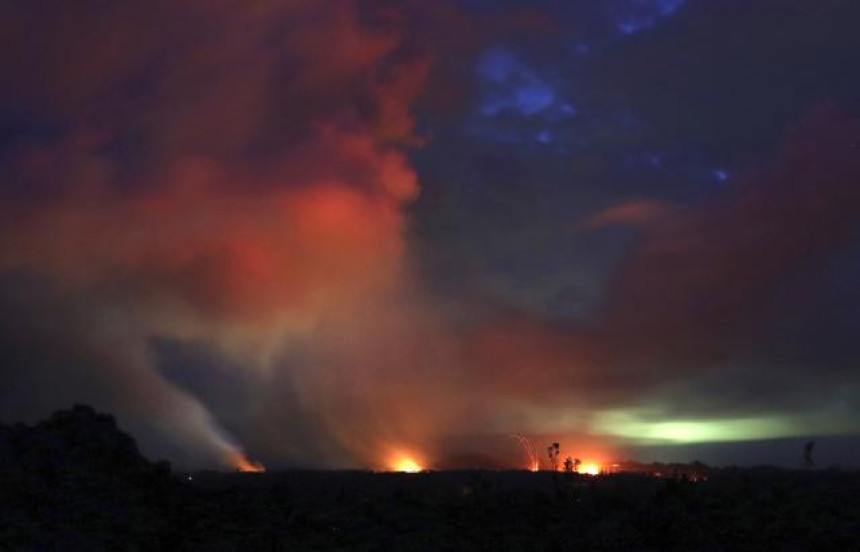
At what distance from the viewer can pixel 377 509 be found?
24031 millimetres

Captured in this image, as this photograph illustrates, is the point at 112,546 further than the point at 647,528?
No

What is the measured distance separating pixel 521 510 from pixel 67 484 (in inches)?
444

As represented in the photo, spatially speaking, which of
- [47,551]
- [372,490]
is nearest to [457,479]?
[372,490]

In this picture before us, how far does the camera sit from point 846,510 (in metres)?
22.8

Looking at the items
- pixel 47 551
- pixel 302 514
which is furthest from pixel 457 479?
pixel 47 551

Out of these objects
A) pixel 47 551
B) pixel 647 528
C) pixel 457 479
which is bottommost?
pixel 47 551

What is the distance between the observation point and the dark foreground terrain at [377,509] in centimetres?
2152

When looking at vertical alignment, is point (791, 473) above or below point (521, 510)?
above

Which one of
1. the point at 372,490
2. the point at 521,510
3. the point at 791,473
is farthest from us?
the point at 791,473

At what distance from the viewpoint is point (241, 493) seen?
83.9 ft

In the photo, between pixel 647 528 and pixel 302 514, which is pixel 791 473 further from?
pixel 302 514

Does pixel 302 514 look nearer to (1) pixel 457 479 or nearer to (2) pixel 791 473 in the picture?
(1) pixel 457 479

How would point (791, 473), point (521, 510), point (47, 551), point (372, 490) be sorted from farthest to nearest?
point (791, 473) < point (372, 490) < point (521, 510) < point (47, 551)

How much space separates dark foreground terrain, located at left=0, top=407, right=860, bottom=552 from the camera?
21516 mm
